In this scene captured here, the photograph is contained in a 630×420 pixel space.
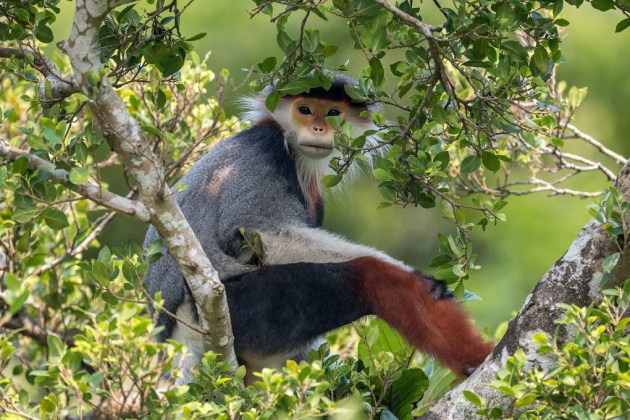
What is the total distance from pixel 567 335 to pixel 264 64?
55.8 inches

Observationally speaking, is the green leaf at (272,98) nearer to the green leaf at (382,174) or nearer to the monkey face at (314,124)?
the green leaf at (382,174)

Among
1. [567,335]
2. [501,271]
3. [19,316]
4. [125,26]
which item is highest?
[125,26]

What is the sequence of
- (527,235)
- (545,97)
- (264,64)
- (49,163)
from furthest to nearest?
(527,235), (545,97), (264,64), (49,163)

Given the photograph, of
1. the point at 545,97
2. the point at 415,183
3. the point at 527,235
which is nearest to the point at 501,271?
the point at 527,235

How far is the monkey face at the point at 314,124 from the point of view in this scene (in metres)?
5.10

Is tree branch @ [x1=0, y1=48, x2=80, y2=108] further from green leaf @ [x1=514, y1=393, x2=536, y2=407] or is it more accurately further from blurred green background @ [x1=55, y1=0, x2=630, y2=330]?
blurred green background @ [x1=55, y1=0, x2=630, y2=330]

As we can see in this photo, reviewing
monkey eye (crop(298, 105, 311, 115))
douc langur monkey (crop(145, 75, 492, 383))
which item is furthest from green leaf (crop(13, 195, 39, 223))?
monkey eye (crop(298, 105, 311, 115))

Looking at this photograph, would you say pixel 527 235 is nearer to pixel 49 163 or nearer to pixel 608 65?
pixel 608 65

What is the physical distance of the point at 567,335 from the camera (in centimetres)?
329

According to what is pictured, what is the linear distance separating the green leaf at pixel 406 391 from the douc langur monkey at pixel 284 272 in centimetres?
32

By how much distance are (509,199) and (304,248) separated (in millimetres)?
8640

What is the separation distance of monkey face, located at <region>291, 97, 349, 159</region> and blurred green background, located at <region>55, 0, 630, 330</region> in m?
6.89

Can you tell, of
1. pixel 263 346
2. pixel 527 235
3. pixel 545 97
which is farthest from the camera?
pixel 527 235

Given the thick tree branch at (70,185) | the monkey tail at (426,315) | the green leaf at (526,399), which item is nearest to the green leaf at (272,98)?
the thick tree branch at (70,185)
